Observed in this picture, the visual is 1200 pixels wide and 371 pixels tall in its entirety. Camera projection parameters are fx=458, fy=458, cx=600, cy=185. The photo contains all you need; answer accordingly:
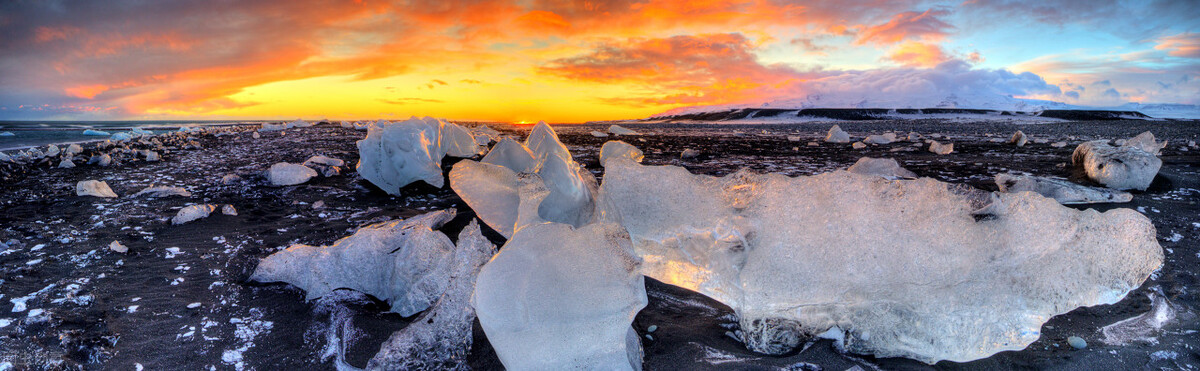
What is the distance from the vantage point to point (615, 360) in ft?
5.60

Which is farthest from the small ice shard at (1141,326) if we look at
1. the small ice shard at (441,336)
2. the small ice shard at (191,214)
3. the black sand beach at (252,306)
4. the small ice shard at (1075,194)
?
the small ice shard at (191,214)

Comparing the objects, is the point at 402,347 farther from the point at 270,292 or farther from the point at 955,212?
Result: the point at 955,212

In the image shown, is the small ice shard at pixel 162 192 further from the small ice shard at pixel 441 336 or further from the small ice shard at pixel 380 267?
the small ice shard at pixel 441 336

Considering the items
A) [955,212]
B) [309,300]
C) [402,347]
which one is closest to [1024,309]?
[955,212]

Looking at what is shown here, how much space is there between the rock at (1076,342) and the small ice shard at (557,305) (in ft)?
6.35

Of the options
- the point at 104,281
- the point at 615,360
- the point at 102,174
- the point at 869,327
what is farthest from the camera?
the point at 102,174

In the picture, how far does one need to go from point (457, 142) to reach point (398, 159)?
2809 millimetres

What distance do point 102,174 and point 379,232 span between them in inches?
290

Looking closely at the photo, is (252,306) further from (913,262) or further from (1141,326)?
(1141,326)

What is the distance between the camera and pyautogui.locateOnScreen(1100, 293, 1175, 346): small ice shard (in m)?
Answer: 2.05

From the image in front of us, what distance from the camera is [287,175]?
5.54 metres

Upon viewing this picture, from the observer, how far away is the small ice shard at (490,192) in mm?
2941

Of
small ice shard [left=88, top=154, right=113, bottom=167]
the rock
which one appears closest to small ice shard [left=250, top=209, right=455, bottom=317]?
the rock

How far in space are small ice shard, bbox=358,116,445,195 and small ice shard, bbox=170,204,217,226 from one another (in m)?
1.48
